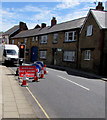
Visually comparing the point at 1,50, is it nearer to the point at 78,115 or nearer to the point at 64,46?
the point at 64,46

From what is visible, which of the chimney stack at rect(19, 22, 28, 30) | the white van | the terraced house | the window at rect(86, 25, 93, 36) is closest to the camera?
the terraced house

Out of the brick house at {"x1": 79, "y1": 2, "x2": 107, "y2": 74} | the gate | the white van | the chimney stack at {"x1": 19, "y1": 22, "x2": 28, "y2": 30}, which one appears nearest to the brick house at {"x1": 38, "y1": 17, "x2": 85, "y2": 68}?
the brick house at {"x1": 79, "y1": 2, "x2": 107, "y2": 74}

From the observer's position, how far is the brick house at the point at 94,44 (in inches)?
781

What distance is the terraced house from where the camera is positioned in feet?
65.6

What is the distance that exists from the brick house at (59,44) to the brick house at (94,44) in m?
1.87

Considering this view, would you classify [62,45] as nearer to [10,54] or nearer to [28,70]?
[10,54]

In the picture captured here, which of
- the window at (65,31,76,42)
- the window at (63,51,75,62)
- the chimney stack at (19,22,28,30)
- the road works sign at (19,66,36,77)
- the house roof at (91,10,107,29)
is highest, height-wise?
the chimney stack at (19,22,28,30)

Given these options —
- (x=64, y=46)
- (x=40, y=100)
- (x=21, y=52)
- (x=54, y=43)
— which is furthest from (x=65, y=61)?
(x=40, y=100)

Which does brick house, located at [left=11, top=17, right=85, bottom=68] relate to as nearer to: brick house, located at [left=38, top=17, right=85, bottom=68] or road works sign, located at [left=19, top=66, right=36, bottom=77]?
brick house, located at [left=38, top=17, right=85, bottom=68]

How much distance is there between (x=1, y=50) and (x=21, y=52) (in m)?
10.9

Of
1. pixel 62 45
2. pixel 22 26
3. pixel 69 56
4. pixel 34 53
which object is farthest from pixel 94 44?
pixel 22 26

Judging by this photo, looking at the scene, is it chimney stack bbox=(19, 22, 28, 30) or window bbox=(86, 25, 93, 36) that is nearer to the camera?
window bbox=(86, 25, 93, 36)

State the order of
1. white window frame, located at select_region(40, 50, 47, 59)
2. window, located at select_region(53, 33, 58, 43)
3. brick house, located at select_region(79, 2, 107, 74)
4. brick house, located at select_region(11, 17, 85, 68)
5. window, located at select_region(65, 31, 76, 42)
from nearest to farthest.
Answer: brick house, located at select_region(79, 2, 107, 74), brick house, located at select_region(11, 17, 85, 68), window, located at select_region(65, 31, 76, 42), window, located at select_region(53, 33, 58, 43), white window frame, located at select_region(40, 50, 47, 59)

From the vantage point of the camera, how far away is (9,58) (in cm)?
2472
